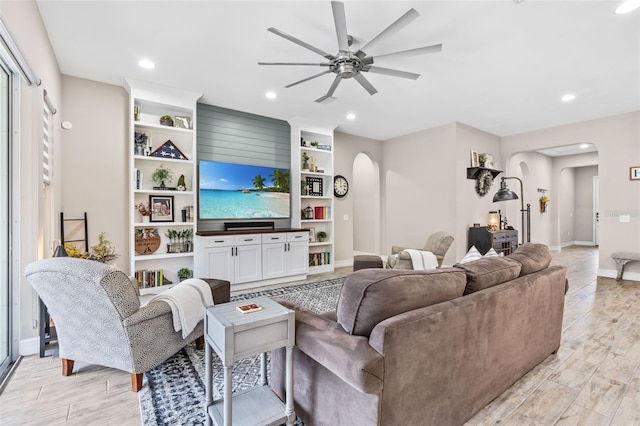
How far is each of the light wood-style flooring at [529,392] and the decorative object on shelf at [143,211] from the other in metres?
2.03

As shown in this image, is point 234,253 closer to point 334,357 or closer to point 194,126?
point 194,126

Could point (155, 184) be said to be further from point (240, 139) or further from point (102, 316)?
point (102, 316)

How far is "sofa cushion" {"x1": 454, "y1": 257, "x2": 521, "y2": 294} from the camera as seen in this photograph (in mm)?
1750

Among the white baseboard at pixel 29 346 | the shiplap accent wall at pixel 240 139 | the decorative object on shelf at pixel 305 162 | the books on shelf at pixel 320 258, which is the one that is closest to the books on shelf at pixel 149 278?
the shiplap accent wall at pixel 240 139

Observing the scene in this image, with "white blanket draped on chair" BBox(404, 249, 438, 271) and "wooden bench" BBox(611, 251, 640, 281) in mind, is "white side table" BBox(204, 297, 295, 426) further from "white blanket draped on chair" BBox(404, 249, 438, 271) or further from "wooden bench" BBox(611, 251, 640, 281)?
"wooden bench" BBox(611, 251, 640, 281)

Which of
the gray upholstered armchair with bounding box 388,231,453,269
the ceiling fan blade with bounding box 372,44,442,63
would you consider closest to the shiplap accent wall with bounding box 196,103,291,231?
the gray upholstered armchair with bounding box 388,231,453,269

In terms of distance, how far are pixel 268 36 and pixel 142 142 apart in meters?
2.40

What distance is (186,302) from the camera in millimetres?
2207

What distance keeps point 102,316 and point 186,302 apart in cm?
51

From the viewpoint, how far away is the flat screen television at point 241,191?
4520 millimetres

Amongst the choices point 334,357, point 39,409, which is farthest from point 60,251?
point 334,357

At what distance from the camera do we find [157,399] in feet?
6.20

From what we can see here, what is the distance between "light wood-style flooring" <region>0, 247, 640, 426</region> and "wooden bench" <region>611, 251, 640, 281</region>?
298cm

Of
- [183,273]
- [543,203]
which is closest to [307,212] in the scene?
[183,273]
